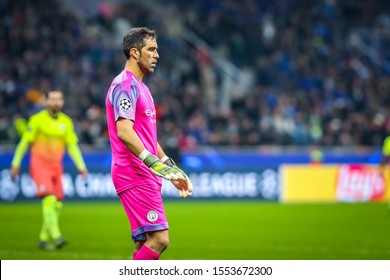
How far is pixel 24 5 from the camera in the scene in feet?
103

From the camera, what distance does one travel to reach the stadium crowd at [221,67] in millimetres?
28866

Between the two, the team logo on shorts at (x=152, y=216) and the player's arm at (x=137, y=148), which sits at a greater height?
the player's arm at (x=137, y=148)

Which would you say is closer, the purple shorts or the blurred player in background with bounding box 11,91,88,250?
the purple shorts

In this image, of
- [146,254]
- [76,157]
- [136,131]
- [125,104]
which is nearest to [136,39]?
[125,104]

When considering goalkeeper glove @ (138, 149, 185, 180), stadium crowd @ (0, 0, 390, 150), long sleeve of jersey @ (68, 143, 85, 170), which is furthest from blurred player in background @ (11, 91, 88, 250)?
stadium crowd @ (0, 0, 390, 150)

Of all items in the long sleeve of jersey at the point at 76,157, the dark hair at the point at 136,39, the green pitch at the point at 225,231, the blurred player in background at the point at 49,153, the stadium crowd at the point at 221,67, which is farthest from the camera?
the stadium crowd at the point at 221,67

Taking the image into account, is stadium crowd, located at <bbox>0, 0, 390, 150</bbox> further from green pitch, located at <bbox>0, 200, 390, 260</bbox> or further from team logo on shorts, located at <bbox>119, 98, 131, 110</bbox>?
team logo on shorts, located at <bbox>119, 98, 131, 110</bbox>

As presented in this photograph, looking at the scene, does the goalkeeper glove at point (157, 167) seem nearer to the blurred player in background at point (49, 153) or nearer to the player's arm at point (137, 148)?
the player's arm at point (137, 148)

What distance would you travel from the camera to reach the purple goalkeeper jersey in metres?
8.27

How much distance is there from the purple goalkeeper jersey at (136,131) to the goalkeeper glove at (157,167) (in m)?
0.32

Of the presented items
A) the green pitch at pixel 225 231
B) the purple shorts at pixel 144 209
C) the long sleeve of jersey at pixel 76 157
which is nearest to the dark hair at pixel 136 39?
the purple shorts at pixel 144 209

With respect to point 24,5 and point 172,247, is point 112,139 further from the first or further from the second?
point 24,5

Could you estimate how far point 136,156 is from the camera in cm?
812
